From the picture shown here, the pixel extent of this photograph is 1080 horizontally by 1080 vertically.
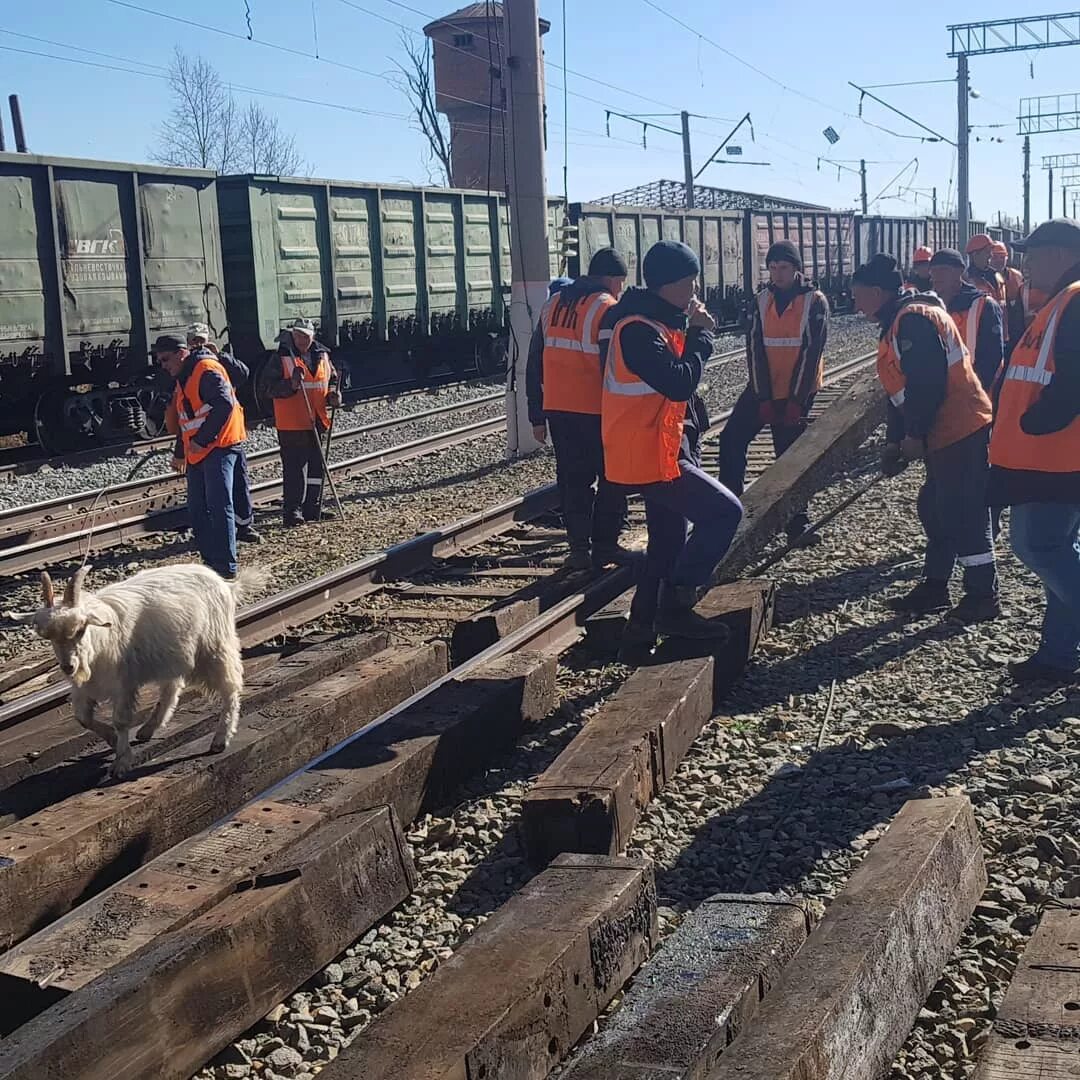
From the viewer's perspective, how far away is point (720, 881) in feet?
14.6

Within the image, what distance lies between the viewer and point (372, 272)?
21609 mm

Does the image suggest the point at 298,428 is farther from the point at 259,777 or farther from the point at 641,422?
the point at 259,777

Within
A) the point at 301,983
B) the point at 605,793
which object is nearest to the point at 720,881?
the point at 605,793

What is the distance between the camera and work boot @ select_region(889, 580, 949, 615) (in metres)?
7.63

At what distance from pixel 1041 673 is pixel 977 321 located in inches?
127

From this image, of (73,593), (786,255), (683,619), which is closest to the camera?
(73,593)

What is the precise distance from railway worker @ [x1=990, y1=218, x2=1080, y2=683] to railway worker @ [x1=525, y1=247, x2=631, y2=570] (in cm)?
289

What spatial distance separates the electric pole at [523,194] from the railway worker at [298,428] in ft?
8.33

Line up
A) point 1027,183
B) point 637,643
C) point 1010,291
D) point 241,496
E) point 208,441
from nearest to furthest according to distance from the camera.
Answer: point 637,643 → point 208,441 → point 241,496 → point 1010,291 → point 1027,183

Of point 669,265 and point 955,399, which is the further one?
point 955,399

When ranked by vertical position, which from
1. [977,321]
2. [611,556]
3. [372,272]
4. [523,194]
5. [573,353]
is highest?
[523,194]

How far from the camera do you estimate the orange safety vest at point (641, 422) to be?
6629mm

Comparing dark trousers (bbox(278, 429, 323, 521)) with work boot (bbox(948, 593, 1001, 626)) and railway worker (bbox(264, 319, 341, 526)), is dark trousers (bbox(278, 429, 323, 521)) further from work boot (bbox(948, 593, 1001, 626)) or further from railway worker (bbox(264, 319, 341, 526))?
work boot (bbox(948, 593, 1001, 626))

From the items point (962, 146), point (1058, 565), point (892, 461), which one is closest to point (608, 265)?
point (892, 461)
